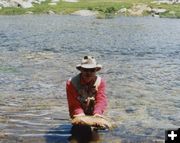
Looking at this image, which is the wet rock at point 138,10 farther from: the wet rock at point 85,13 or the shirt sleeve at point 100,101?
the shirt sleeve at point 100,101

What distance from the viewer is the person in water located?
12.2m

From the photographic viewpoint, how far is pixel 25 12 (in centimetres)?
10725

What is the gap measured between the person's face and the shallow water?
2153 millimetres

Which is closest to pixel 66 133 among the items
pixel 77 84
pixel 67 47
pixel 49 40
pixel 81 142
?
pixel 81 142

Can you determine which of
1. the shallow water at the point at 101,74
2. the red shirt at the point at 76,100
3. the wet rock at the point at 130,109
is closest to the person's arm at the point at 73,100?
the red shirt at the point at 76,100

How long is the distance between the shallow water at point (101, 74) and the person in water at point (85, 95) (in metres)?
1.38

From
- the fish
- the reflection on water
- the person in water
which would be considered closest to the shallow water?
the reflection on water

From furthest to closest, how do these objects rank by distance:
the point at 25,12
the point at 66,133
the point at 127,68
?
the point at 25,12 < the point at 127,68 < the point at 66,133

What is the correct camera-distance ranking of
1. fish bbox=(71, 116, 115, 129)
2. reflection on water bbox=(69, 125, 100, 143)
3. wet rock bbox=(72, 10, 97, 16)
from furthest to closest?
wet rock bbox=(72, 10, 97, 16), reflection on water bbox=(69, 125, 100, 143), fish bbox=(71, 116, 115, 129)

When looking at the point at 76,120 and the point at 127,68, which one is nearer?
the point at 76,120

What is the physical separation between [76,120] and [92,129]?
1.21 m

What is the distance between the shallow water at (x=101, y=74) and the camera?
14586 mm

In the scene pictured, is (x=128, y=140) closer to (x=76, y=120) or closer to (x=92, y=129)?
(x=92, y=129)

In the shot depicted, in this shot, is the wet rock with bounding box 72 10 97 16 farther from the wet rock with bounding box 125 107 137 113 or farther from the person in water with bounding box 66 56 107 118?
the person in water with bounding box 66 56 107 118
